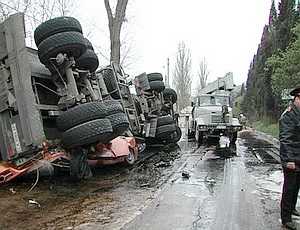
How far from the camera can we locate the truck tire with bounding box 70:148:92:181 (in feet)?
26.4

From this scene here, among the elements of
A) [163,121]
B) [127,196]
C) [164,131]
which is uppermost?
[163,121]

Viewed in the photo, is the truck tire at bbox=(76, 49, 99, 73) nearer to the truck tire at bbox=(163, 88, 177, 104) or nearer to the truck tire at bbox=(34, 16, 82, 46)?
the truck tire at bbox=(34, 16, 82, 46)

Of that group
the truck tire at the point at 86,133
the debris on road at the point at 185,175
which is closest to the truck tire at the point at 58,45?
the truck tire at the point at 86,133

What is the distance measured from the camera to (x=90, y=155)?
880 cm

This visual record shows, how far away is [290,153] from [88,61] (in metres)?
5.14

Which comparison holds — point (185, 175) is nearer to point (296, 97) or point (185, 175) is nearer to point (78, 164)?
point (78, 164)

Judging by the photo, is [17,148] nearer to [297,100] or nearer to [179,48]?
[297,100]

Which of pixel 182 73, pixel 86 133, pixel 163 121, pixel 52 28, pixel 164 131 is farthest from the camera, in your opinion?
pixel 182 73

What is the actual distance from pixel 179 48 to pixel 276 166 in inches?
2025

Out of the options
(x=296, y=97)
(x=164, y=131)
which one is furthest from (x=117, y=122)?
(x=164, y=131)

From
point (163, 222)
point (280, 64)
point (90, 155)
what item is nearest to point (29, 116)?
point (90, 155)

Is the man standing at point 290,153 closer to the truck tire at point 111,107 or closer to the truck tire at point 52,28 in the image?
the truck tire at point 111,107

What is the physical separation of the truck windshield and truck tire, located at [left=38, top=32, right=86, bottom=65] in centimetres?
1177

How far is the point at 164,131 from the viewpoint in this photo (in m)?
14.8
